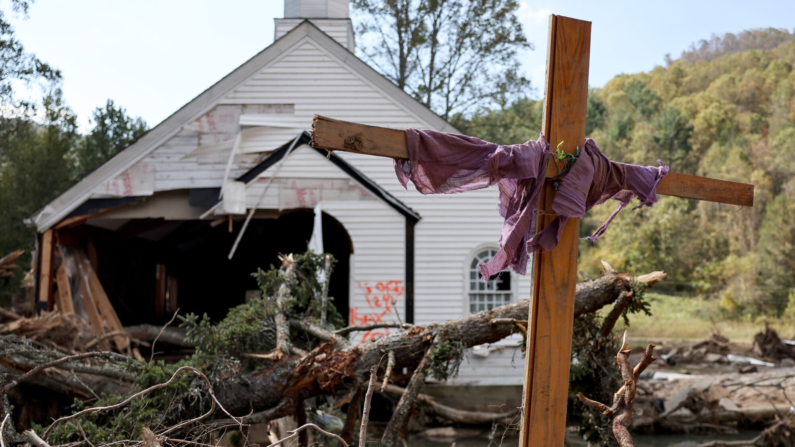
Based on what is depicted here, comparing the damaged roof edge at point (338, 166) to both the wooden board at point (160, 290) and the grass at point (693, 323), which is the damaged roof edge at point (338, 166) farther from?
the grass at point (693, 323)

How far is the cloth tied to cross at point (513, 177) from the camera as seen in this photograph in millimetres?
3029

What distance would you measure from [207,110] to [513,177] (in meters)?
11.1

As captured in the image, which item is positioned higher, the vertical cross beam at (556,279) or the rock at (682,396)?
the vertical cross beam at (556,279)

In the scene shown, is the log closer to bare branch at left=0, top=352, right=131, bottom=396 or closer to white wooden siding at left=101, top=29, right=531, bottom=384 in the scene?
bare branch at left=0, top=352, right=131, bottom=396

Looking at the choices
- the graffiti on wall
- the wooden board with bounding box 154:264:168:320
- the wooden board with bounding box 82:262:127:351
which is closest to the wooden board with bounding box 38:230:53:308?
the wooden board with bounding box 82:262:127:351

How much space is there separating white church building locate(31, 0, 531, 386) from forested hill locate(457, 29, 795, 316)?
1515 centimetres

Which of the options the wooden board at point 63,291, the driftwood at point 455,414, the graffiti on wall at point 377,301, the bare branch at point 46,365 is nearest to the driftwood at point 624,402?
the bare branch at point 46,365

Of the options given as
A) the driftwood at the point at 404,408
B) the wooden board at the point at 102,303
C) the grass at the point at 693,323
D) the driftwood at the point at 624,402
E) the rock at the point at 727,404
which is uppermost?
the driftwood at the point at 624,402

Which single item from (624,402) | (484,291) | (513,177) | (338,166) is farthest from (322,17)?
(624,402)

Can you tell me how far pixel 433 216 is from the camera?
503 inches

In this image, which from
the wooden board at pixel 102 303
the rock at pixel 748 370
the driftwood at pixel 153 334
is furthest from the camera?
the rock at pixel 748 370

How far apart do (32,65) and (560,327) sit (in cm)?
2057

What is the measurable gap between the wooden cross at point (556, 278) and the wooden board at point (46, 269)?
11.6 m

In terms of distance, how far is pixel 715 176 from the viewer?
50188 millimetres
